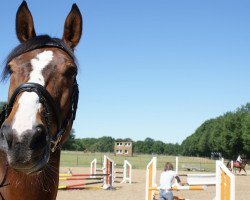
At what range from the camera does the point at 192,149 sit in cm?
16725

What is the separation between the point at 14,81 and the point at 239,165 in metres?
39.4

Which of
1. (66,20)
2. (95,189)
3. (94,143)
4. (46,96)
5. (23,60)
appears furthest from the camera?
(94,143)

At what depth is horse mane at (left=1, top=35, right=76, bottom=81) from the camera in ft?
10.5

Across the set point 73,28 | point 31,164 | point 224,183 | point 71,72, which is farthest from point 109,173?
point 31,164

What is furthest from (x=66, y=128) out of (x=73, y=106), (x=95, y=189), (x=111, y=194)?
(x=95, y=189)

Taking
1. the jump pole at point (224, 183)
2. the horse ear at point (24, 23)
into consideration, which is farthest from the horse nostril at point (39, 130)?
the jump pole at point (224, 183)

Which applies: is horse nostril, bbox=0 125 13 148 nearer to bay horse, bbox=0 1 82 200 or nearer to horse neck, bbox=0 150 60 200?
bay horse, bbox=0 1 82 200

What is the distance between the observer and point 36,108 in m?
2.60

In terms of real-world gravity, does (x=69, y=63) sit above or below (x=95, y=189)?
above

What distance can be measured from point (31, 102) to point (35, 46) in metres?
0.77

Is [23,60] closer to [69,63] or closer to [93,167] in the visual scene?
[69,63]

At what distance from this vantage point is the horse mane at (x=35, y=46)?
3201 millimetres

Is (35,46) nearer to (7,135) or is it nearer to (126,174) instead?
(7,135)

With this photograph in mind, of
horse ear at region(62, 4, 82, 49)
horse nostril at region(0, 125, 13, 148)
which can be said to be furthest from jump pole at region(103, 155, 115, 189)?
horse nostril at region(0, 125, 13, 148)
